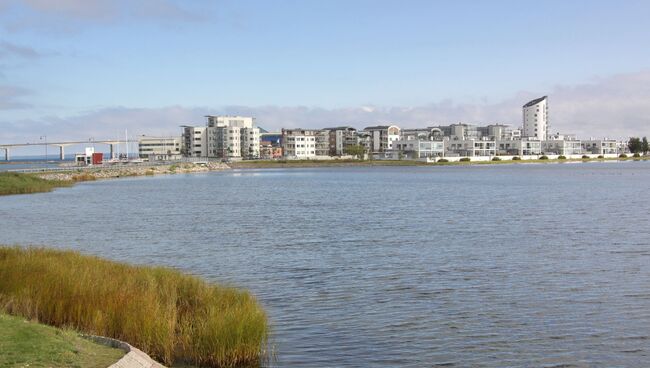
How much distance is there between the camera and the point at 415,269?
25.6m

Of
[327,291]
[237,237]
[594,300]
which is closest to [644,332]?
[594,300]

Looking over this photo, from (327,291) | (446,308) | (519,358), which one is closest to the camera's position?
(519,358)

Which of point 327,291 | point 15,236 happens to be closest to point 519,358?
point 327,291

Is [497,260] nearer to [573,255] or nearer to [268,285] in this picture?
[573,255]

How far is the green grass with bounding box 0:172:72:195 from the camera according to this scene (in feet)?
256

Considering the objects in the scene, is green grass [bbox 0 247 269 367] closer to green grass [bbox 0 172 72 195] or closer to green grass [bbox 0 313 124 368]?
green grass [bbox 0 313 124 368]

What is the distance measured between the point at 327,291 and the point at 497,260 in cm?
922

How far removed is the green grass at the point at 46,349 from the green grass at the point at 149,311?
4.73 feet

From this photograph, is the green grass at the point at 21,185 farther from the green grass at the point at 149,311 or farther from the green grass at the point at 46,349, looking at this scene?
the green grass at the point at 46,349

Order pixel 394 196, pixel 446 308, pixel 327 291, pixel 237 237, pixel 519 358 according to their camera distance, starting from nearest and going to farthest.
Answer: pixel 519 358 < pixel 446 308 < pixel 327 291 < pixel 237 237 < pixel 394 196

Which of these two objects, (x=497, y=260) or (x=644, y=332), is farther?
(x=497, y=260)

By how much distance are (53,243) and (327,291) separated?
59.3 feet

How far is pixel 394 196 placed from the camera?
70875 millimetres

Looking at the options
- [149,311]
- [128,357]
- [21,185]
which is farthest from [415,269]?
[21,185]
